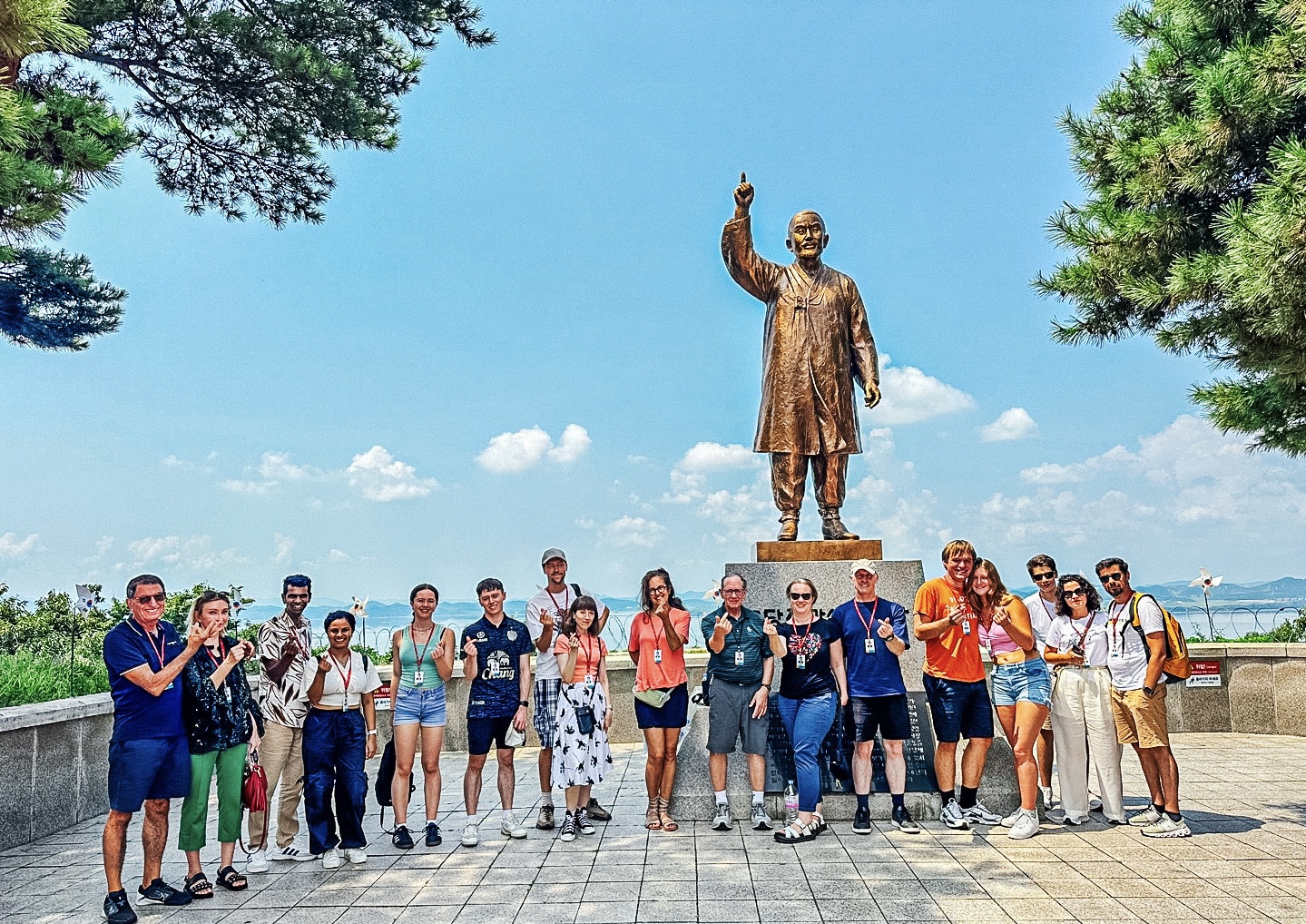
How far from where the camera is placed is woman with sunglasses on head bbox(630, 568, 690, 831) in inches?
241

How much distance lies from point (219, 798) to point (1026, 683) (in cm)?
491

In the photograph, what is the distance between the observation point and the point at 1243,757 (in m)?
8.79

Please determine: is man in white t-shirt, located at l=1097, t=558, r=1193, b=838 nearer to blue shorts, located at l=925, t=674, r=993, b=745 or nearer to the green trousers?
blue shorts, located at l=925, t=674, r=993, b=745

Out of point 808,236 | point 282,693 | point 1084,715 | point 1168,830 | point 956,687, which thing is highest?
point 808,236

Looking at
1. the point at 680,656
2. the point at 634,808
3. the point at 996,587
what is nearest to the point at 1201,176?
the point at 996,587

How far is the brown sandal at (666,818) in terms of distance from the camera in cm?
613

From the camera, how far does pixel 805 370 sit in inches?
309

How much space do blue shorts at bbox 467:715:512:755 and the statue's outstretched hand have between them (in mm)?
4359

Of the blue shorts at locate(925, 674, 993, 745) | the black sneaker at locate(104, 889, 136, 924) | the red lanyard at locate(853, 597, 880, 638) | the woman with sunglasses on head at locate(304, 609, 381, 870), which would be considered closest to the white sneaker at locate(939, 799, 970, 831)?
the blue shorts at locate(925, 674, 993, 745)

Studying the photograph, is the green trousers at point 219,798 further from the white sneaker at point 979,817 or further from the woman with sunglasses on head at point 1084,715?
the woman with sunglasses on head at point 1084,715

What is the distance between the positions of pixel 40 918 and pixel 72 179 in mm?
4232

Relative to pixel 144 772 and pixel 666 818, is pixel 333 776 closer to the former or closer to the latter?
pixel 144 772

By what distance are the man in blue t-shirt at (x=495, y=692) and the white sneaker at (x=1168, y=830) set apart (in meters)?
3.95

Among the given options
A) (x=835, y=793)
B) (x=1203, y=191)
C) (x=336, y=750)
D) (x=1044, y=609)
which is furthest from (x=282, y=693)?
(x=1203, y=191)
